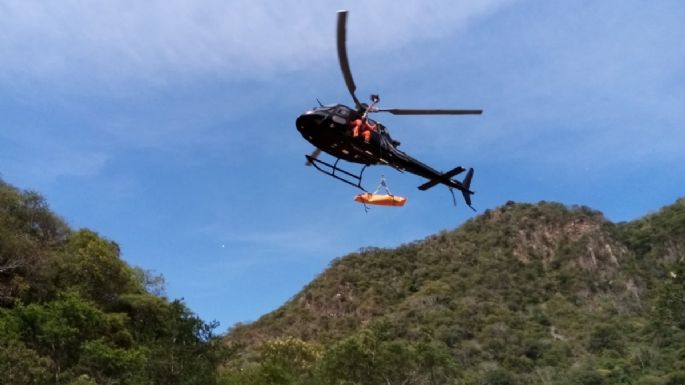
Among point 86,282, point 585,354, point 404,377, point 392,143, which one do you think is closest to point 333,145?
point 392,143

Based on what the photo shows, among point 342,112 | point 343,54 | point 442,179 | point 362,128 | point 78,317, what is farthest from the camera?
point 78,317

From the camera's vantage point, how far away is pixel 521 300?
97.0m

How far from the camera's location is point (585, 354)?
7500 cm

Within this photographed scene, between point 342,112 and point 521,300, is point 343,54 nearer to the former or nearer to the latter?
point 342,112

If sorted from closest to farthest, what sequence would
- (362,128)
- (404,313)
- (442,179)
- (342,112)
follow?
(342,112) < (362,128) < (442,179) < (404,313)

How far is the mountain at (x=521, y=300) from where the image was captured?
6338 cm

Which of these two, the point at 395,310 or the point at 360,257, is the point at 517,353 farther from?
the point at 360,257

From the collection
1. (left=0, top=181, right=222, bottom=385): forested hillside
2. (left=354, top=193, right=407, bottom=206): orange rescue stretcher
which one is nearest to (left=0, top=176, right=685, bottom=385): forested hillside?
(left=0, top=181, right=222, bottom=385): forested hillside

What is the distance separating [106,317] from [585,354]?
5955cm

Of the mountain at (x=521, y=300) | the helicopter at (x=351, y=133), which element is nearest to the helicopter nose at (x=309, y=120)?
the helicopter at (x=351, y=133)

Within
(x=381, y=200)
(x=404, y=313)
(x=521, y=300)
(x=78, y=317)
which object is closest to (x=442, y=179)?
(x=381, y=200)

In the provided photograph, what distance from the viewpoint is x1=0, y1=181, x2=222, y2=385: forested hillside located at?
21594mm

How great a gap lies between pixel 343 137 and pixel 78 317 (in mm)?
19884

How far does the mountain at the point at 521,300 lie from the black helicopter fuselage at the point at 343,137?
95.2 ft
